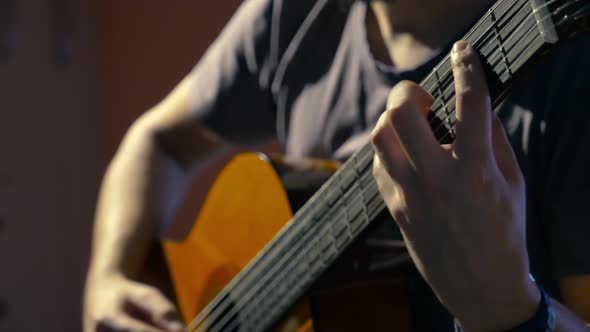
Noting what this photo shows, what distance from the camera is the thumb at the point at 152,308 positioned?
3.07 feet

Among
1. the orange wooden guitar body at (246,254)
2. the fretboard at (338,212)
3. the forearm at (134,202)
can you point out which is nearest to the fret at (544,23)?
the fretboard at (338,212)

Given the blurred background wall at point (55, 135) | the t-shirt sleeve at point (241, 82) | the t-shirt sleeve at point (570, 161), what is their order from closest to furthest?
the t-shirt sleeve at point (570, 161) < the t-shirt sleeve at point (241, 82) < the blurred background wall at point (55, 135)

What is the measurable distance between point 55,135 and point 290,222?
5.19 ft

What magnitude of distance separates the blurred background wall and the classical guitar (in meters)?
1.16

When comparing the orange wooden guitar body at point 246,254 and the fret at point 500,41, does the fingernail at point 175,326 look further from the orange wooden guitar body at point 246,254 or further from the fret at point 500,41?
the fret at point 500,41

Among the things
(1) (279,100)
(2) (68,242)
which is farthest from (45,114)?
(1) (279,100)

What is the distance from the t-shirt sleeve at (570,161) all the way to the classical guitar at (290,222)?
0.11 m

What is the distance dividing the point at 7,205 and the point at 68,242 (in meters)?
0.19

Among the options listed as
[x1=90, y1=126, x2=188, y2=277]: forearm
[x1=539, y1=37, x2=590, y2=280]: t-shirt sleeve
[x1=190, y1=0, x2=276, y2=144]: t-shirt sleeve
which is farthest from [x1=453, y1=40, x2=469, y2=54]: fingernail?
[x1=90, y1=126, x2=188, y2=277]: forearm

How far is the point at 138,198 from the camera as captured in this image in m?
1.15

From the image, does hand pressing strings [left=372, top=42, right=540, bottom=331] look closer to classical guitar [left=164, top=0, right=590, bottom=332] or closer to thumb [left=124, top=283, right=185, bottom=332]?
classical guitar [left=164, top=0, right=590, bottom=332]

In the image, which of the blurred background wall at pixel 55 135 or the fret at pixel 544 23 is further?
the blurred background wall at pixel 55 135

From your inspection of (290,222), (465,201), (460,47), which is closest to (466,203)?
(465,201)

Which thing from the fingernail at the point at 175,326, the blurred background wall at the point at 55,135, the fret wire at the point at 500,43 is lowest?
the blurred background wall at the point at 55,135
